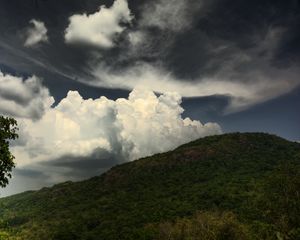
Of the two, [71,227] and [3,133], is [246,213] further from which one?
[3,133]

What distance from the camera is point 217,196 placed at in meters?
187

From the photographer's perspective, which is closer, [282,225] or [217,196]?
[282,225]

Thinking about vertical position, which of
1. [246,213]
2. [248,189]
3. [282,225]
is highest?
[248,189]

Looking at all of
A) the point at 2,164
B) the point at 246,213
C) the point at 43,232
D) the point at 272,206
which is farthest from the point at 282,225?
the point at 43,232

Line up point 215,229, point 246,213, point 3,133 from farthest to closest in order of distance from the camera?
point 246,213, point 215,229, point 3,133

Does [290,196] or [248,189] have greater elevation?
[248,189]

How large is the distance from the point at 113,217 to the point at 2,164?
583ft

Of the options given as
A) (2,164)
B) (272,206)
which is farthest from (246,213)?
(2,164)

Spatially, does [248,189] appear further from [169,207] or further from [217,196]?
[169,207]

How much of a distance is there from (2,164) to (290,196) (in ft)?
166

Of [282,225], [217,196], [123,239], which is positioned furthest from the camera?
[217,196]

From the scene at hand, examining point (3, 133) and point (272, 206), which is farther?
point (272, 206)

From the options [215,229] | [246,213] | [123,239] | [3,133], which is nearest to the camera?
[3,133]

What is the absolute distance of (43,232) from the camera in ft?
653
